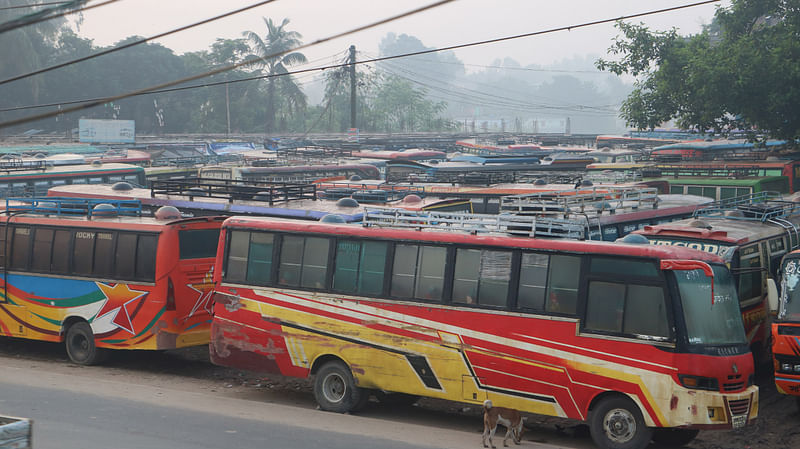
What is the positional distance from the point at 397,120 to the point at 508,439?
107m

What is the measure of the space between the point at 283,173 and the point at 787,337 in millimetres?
24977

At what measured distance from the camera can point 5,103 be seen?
78.0 metres

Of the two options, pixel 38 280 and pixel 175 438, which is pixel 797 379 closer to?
pixel 175 438

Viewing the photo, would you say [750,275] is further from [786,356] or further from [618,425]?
[618,425]

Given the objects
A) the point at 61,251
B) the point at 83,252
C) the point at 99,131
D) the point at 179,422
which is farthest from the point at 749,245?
the point at 99,131

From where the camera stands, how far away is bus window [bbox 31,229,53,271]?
16109mm

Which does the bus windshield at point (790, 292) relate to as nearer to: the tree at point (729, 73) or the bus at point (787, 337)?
the bus at point (787, 337)

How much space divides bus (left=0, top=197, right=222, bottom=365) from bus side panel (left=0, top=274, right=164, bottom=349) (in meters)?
0.02

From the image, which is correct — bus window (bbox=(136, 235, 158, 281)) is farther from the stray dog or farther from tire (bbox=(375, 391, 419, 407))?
the stray dog

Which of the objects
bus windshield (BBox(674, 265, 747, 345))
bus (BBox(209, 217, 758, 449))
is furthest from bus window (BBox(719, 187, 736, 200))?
bus windshield (BBox(674, 265, 747, 345))

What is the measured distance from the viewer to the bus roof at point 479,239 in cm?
1030

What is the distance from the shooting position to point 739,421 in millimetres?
10000

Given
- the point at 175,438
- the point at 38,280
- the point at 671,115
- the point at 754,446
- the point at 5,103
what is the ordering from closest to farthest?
the point at 175,438
the point at 754,446
the point at 38,280
the point at 671,115
the point at 5,103

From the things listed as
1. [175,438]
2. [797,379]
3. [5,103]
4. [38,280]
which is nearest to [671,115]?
[797,379]
